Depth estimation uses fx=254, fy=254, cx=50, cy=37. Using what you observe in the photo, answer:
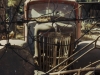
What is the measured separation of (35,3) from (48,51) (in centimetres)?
179

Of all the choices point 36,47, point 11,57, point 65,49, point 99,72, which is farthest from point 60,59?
point 99,72

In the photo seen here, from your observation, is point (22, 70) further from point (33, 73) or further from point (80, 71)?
point (80, 71)

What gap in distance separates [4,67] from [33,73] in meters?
0.54

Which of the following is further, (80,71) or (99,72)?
(80,71)

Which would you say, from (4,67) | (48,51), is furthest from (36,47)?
(4,67)

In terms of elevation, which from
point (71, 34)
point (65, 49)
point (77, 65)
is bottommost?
point (77, 65)

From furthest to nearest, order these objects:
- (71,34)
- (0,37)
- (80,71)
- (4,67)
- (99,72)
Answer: (0,37) < (71,34) < (4,67) < (80,71) < (99,72)

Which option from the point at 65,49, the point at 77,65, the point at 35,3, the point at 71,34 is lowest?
the point at 77,65

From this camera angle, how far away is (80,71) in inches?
149

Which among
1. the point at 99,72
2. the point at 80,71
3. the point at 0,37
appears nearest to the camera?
the point at 99,72

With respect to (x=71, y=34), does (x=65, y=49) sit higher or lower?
lower

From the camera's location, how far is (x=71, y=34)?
505 cm

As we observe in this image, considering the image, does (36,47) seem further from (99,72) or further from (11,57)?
(99,72)

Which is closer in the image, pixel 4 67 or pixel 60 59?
pixel 4 67
